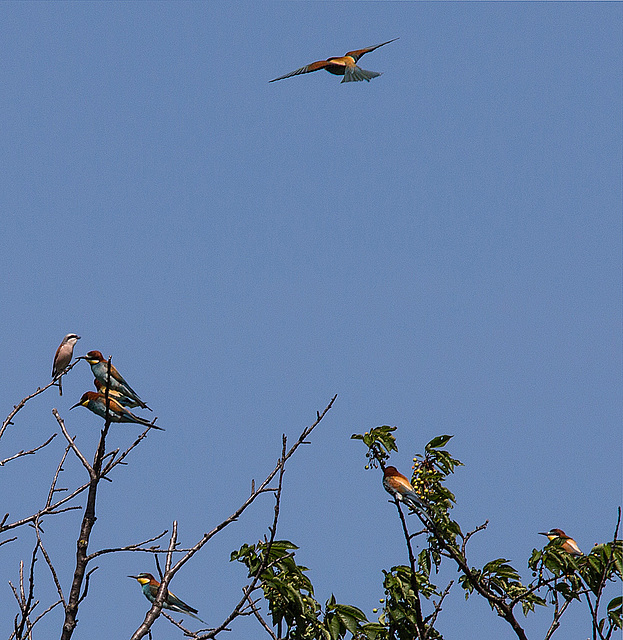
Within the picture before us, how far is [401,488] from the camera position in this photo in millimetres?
7484

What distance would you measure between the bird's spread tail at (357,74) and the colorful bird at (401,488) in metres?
4.72

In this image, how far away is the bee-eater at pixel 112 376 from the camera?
781 centimetres

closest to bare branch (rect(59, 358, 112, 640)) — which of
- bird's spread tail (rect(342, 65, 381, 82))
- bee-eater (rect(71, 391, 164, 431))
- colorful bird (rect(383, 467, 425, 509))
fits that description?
bee-eater (rect(71, 391, 164, 431))

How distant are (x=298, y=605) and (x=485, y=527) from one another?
4.91 ft

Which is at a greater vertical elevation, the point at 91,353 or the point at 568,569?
the point at 91,353

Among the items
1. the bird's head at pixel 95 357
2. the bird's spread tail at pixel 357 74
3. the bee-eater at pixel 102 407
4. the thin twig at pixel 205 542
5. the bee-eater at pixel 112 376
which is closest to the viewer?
the thin twig at pixel 205 542

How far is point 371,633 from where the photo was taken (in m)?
6.30

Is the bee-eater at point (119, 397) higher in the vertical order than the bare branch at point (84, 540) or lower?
higher

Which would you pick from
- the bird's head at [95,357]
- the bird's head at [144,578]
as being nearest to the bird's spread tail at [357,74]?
the bird's head at [95,357]

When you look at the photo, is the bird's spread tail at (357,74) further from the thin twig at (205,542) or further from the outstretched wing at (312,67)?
the thin twig at (205,542)

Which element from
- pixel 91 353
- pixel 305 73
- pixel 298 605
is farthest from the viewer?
pixel 305 73

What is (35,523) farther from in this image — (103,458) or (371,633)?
(371,633)

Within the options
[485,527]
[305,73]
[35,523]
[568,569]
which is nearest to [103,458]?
[35,523]

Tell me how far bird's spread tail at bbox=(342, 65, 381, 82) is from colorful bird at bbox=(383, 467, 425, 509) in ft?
15.5
